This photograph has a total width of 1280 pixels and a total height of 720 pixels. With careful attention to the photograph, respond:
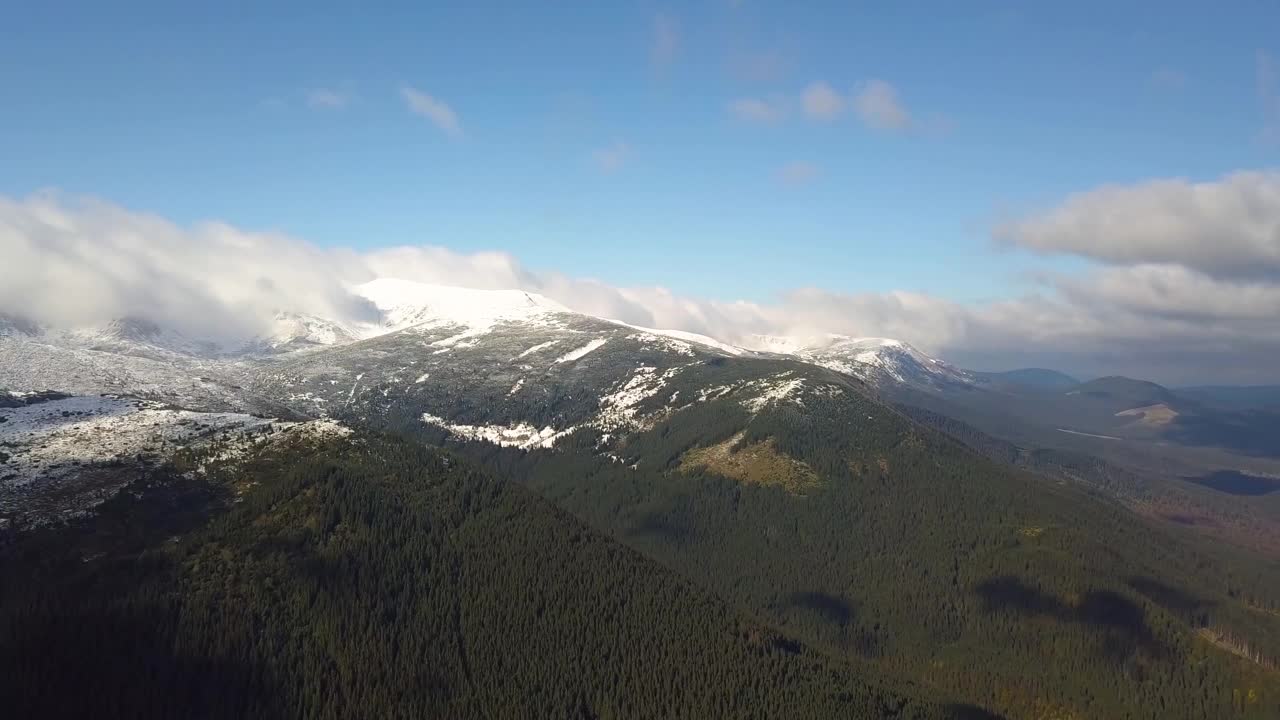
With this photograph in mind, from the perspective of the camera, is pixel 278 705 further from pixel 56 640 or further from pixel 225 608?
pixel 56 640

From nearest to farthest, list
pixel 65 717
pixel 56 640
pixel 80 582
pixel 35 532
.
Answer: pixel 65 717 < pixel 56 640 < pixel 80 582 < pixel 35 532

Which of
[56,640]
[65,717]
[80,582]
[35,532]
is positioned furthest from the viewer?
[35,532]

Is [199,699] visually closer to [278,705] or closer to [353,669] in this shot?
[278,705]

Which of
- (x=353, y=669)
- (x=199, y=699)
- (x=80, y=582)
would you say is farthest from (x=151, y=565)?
(x=353, y=669)

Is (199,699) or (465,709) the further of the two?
(465,709)

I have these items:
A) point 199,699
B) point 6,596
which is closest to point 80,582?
point 6,596

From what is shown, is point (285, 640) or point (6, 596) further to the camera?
point (285, 640)

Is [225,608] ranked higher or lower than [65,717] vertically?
higher

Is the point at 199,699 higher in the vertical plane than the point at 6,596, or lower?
lower

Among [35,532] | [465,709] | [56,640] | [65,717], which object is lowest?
[465,709]
